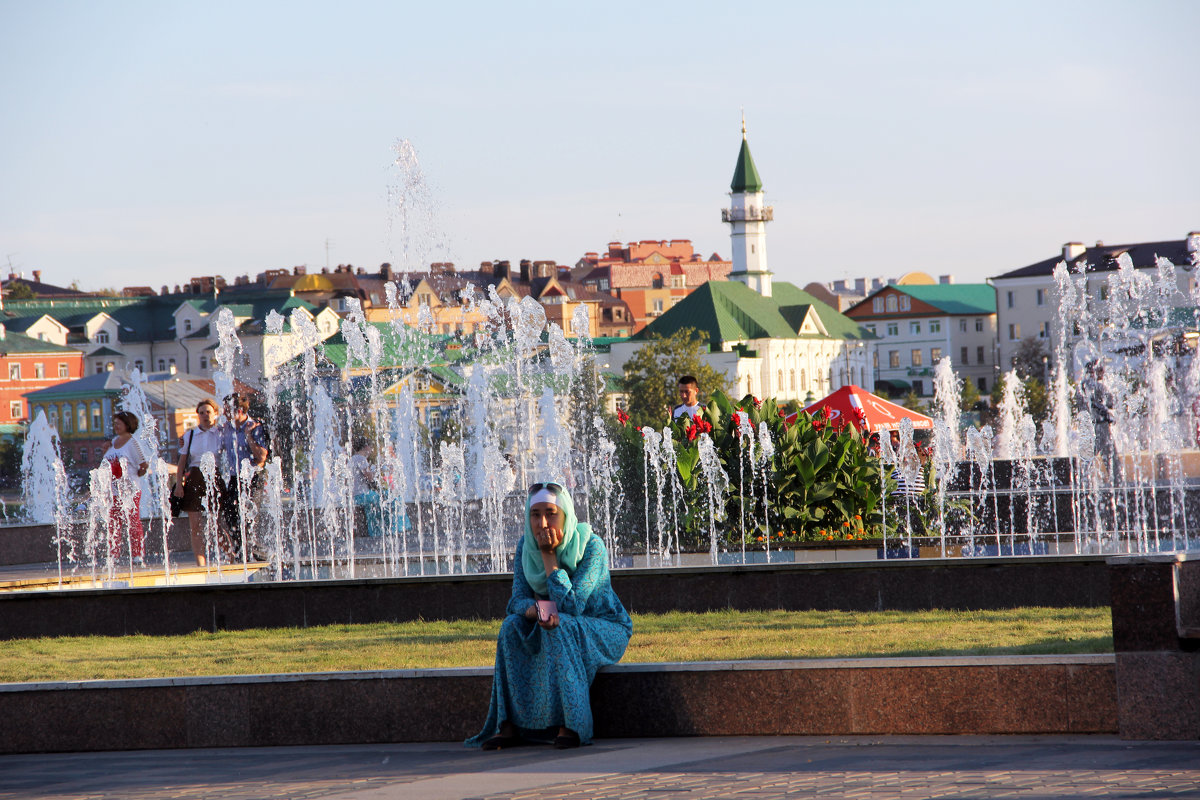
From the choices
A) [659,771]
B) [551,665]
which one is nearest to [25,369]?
[551,665]

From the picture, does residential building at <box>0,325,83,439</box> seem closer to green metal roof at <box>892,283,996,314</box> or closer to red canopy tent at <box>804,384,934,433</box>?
green metal roof at <box>892,283,996,314</box>

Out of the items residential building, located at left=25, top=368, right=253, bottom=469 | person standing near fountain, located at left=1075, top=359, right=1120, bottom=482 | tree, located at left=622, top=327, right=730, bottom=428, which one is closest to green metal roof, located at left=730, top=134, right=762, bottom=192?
tree, located at left=622, top=327, right=730, bottom=428

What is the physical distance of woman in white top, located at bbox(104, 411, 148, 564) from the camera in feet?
40.8

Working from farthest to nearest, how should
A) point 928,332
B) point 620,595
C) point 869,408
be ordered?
point 928,332 → point 869,408 → point 620,595

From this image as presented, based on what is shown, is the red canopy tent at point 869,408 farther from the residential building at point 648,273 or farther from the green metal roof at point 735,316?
the residential building at point 648,273

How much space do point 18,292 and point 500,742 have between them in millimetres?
110778

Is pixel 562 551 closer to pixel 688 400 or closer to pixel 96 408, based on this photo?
pixel 688 400

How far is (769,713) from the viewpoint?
6.13 meters

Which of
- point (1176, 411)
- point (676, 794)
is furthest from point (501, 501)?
point (1176, 411)

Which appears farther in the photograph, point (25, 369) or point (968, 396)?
point (968, 396)

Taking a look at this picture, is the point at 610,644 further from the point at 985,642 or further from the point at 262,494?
the point at 262,494

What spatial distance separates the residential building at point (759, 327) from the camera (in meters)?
95.4

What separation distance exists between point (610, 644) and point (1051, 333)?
305 ft

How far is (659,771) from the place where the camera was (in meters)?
5.59
